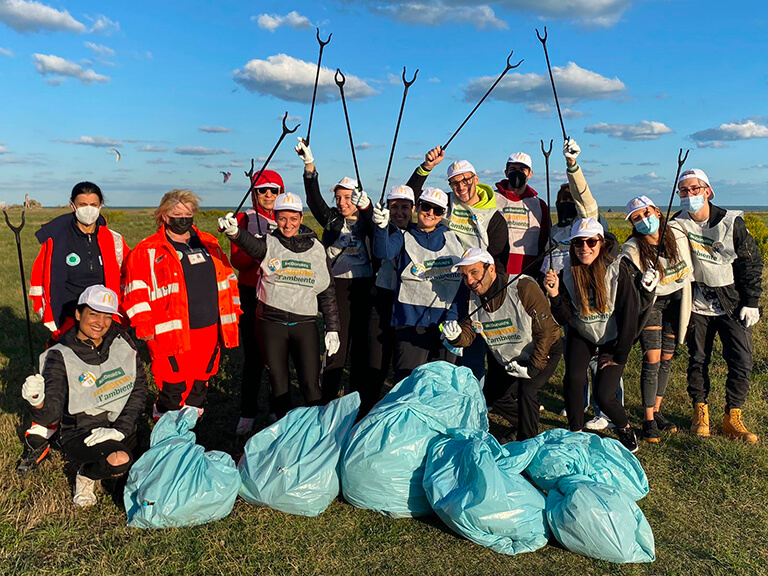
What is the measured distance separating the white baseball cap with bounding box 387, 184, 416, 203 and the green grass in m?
2.24

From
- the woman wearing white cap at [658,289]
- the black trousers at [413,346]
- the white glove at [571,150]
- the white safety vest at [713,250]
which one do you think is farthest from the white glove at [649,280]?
the black trousers at [413,346]

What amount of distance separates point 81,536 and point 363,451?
→ 161 cm

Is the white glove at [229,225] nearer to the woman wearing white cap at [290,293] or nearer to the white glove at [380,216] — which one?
the woman wearing white cap at [290,293]

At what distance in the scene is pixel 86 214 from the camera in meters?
4.25

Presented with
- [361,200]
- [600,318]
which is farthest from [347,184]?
[600,318]

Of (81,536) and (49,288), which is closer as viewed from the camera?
(81,536)

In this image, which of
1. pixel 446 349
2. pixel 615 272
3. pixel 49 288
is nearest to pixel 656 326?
pixel 615 272

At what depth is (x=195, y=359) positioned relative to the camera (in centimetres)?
441

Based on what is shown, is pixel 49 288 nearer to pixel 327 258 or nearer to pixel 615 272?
pixel 327 258

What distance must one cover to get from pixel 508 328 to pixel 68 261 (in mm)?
3168

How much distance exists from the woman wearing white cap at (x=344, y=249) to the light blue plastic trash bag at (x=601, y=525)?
82.9 inches

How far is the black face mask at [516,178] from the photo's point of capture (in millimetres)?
5195

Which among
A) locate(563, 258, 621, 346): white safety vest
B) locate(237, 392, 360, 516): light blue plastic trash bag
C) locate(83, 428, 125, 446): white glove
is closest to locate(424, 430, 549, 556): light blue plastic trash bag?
locate(237, 392, 360, 516): light blue plastic trash bag

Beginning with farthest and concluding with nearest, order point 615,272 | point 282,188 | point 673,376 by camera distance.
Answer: point 673,376 < point 282,188 < point 615,272
